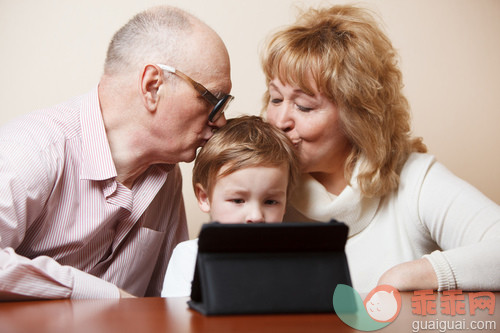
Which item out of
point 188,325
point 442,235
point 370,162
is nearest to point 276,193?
point 370,162

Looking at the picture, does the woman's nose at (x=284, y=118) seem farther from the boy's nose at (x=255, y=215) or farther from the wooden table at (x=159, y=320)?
the wooden table at (x=159, y=320)

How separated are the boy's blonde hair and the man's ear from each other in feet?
0.81

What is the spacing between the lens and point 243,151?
189cm

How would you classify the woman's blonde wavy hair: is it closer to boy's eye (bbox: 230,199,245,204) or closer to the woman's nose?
the woman's nose

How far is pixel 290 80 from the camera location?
6.74 ft

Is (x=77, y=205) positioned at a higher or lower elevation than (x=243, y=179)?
lower

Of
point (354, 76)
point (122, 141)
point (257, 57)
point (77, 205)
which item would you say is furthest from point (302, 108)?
point (257, 57)

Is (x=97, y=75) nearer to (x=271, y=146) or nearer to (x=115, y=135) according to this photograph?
(x=115, y=135)

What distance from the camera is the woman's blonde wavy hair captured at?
80.3 inches

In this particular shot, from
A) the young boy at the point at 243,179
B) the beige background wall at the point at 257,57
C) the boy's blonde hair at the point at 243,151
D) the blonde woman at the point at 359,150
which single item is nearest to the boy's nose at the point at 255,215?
the young boy at the point at 243,179

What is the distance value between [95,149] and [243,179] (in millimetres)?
539

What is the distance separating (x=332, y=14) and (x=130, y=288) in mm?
1359

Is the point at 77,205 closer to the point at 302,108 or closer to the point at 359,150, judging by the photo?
the point at 302,108

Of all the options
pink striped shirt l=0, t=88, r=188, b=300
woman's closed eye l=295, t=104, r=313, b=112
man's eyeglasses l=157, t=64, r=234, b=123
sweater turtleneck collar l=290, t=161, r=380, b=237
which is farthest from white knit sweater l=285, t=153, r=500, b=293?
pink striped shirt l=0, t=88, r=188, b=300
